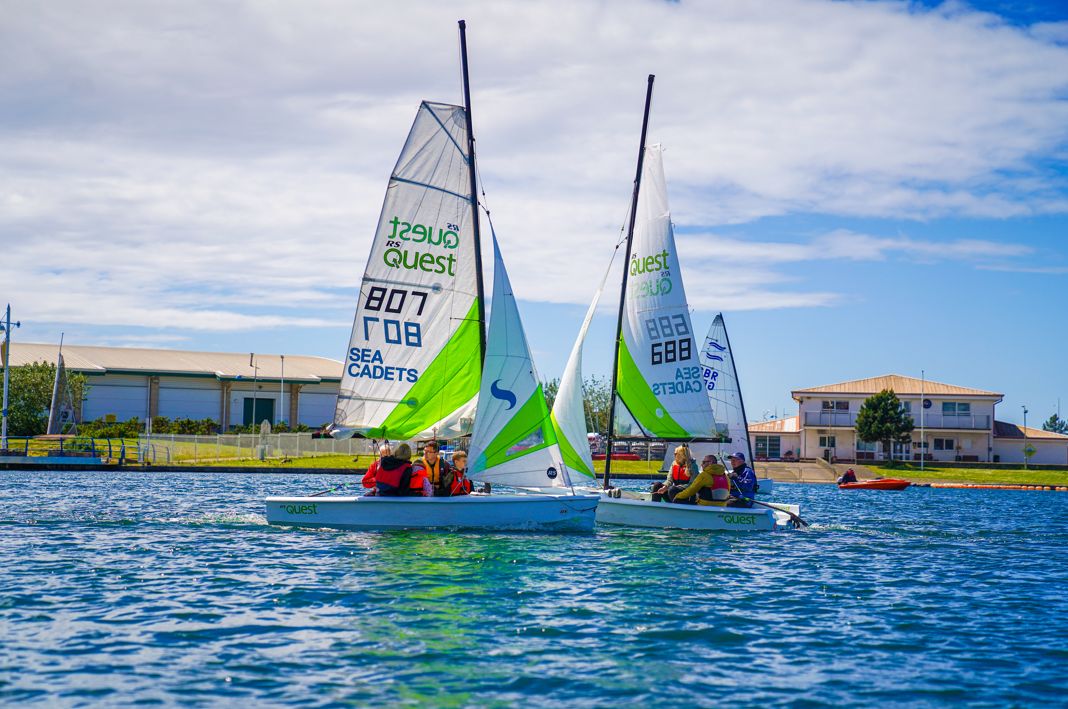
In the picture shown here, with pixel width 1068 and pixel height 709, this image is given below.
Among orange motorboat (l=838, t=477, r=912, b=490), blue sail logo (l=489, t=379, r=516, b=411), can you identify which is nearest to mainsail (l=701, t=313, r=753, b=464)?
orange motorboat (l=838, t=477, r=912, b=490)

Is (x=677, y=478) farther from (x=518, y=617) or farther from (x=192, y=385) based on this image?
(x=192, y=385)

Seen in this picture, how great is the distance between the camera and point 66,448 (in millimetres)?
59312

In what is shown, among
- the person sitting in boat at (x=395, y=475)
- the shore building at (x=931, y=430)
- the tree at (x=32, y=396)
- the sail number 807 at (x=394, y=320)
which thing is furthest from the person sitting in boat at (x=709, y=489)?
the shore building at (x=931, y=430)

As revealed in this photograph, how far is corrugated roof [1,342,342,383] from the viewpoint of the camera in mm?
89812

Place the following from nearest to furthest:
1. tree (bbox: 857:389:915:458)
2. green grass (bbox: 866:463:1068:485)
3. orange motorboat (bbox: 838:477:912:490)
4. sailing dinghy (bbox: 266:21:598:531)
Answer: sailing dinghy (bbox: 266:21:598:531)
orange motorboat (bbox: 838:477:912:490)
green grass (bbox: 866:463:1068:485)
tree (bbox: 857:389:915:458)

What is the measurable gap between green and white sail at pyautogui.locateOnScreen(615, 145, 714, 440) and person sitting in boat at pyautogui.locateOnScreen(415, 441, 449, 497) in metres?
6.66

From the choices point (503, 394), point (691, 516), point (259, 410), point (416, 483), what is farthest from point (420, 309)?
point (259, 410)

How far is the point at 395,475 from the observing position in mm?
22797

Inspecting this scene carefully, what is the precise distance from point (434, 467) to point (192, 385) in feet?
242

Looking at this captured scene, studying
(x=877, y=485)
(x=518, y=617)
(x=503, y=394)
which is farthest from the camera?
(x=877, y=485)

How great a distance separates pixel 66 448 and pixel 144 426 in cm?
2542

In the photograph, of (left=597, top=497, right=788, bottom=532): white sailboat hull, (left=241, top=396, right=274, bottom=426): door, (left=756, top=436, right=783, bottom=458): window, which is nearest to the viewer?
(left=597, top=497, right=788, bottom=532): white sailboat hull

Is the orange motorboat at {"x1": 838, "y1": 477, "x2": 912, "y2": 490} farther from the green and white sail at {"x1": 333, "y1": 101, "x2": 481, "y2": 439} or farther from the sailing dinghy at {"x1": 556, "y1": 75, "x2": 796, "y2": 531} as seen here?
the green and white sail at {"x1": 333, "y1": 101, "x2": 481, "y2": 439}

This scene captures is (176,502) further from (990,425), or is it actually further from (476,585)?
(990,425)
